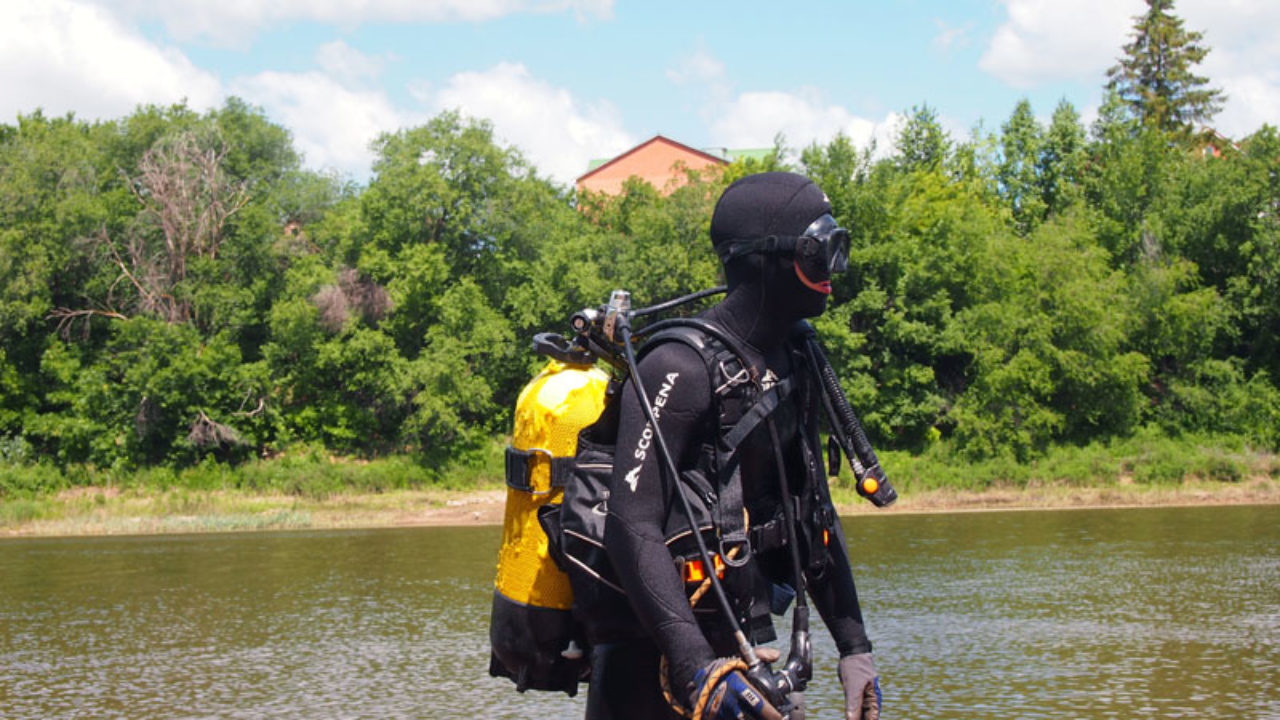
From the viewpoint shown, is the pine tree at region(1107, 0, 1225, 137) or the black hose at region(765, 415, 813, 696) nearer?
the black hose at region(765, 415, 813, 696)

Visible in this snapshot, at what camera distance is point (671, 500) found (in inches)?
132

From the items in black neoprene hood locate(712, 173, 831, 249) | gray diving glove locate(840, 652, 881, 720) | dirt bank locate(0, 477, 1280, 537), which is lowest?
dirt bank locate(0, 477, 1280, 537)

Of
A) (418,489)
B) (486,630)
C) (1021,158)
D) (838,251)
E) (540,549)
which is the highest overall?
(1021,158)

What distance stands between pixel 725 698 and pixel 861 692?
0.70 m

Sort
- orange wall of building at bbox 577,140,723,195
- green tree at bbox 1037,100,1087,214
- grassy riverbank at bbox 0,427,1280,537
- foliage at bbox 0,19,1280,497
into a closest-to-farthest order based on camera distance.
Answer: grassy riverbank at bbox 0,427,1280,537, foliage at bbox 0,19,1280,497, green tree at bbox 1037,100,1087,214, orange wall of building at bbox 577,140,723,195

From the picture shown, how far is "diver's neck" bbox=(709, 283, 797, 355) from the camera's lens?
143 inches

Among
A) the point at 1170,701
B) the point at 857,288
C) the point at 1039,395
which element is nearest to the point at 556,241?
the point at 857,288

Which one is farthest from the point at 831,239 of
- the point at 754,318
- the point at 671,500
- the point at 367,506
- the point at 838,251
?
the point at 367,506

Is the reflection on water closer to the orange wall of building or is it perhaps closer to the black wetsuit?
the black wetsuit

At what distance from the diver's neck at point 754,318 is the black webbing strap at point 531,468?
0.62 meters

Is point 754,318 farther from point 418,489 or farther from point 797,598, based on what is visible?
point 418,489

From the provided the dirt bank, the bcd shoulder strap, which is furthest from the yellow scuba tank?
the dirt bank

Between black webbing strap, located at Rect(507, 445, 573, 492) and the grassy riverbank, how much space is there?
96.1ft

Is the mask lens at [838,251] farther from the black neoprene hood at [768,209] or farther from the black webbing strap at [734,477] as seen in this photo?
the black webbing strap at [734,477]
